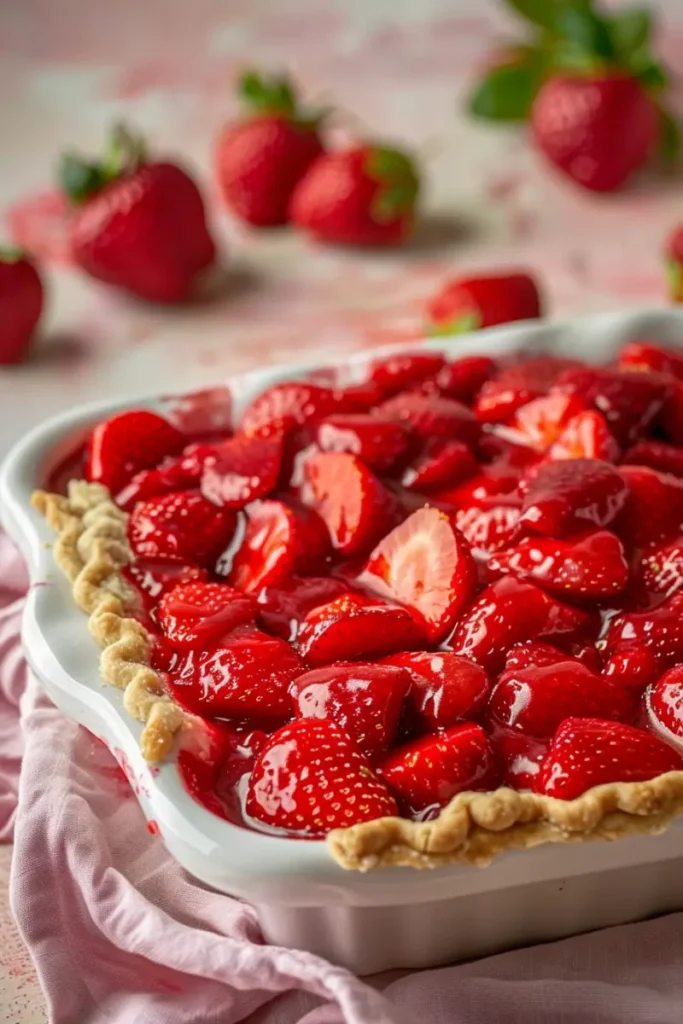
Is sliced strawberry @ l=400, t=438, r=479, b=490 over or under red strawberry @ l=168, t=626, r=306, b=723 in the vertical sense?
over

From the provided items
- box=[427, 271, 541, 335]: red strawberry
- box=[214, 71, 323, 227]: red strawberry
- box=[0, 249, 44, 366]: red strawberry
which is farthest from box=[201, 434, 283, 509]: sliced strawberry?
box=[214, 71, 323, 227]: red strawberry

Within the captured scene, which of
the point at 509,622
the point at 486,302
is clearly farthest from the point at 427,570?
the point at 486,302

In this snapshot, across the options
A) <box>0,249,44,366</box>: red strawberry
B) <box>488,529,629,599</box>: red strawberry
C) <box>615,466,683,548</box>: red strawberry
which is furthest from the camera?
<box>0,249,44,366</box>: red strawberry

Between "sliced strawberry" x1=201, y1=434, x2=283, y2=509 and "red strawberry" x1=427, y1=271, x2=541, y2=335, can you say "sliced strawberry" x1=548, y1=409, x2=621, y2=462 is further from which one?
"red strawberry" x1=427, y1=271, x2=541, y2=335

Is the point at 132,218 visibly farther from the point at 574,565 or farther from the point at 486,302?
the point at 574,565

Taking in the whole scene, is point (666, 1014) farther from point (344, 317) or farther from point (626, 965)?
point (344, 317)

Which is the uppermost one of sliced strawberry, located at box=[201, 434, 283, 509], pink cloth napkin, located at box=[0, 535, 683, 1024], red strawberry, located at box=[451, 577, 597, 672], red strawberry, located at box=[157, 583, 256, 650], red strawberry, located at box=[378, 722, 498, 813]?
sliced strawberry, located at box=[201, 434, 283, 509]
